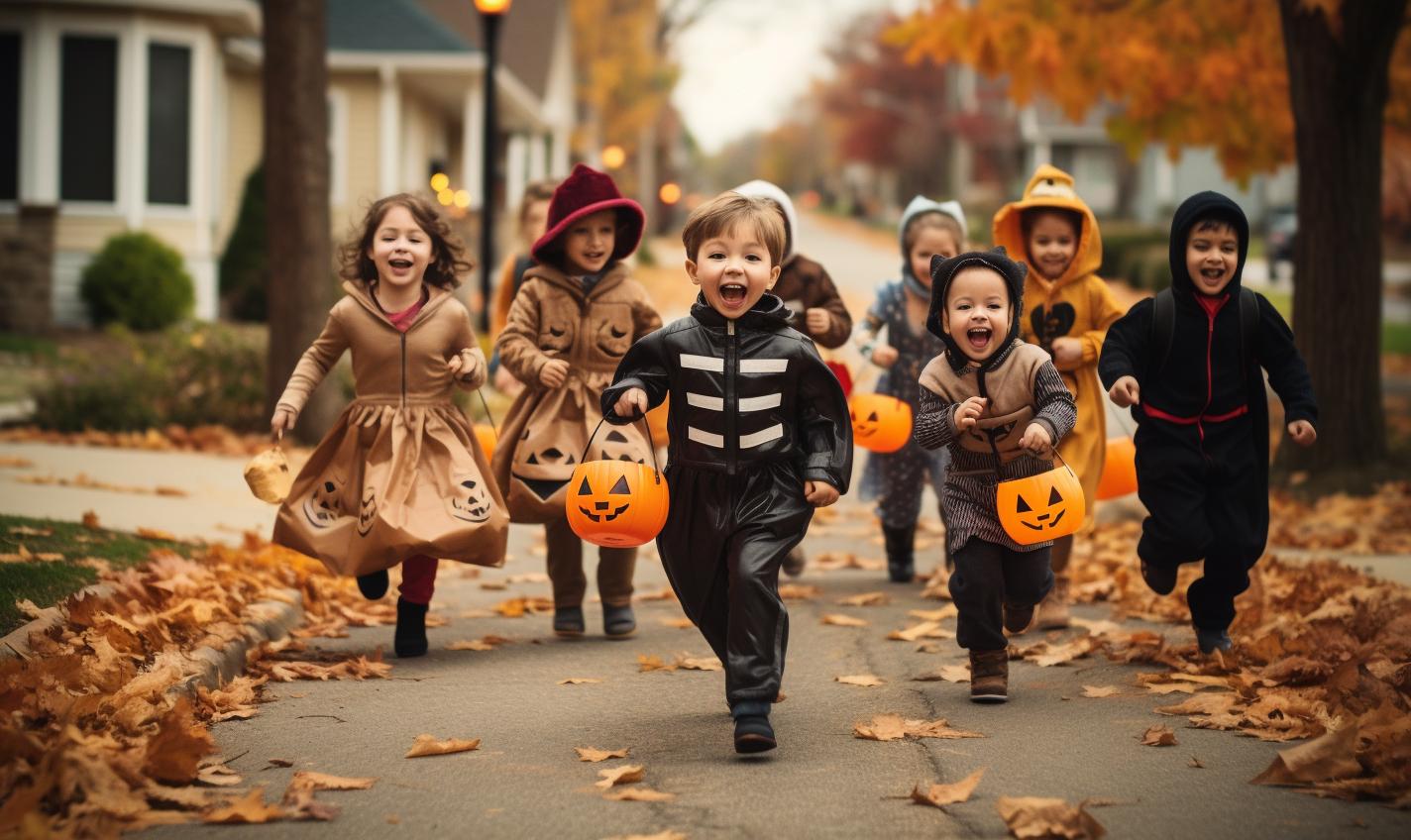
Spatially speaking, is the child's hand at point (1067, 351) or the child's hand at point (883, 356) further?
the child's hand at point (883, 356)

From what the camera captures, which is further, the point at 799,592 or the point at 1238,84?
the point at 1238,84

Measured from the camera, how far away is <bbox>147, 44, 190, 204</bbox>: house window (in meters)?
20.3

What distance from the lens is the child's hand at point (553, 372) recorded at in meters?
5.80

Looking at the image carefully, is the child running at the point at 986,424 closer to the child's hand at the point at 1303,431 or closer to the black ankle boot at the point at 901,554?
the child's hand at the point at 1303,431

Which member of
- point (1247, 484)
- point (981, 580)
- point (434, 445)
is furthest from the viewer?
point (434, 445)

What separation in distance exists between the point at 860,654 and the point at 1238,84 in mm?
8974

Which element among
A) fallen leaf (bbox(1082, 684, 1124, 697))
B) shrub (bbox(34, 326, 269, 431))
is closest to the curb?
fallen leaf (bbox(1082, 684, 1124, 697))

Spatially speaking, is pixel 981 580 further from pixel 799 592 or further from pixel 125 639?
pixel 125 639

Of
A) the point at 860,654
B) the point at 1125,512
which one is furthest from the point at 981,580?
the point at 1125,512

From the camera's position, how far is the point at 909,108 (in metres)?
75.6

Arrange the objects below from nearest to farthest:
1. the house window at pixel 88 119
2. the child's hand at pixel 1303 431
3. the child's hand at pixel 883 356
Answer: the child's hand at pixel 1303 431 < the child's hand at pixel 883 356 < the house window at pixel 88 119

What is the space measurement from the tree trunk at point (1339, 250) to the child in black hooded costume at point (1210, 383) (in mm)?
4998

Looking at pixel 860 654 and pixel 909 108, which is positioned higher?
pixel 909 108

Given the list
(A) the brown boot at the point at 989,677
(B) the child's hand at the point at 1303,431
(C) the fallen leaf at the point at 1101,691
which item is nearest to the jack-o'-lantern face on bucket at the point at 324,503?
(A) the brown boot at the point at 989,677
